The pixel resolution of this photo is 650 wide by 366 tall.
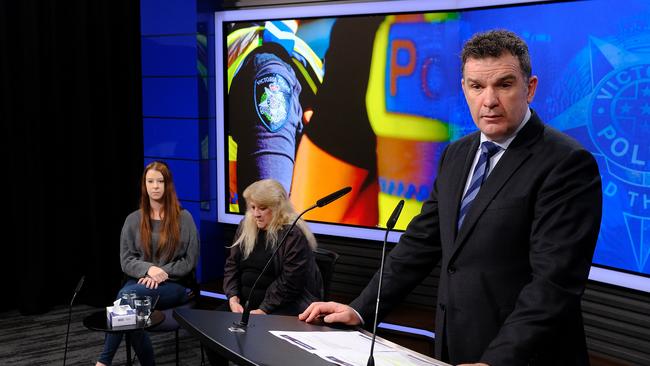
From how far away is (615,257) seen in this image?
389 centimetres

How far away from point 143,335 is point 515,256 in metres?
3.17

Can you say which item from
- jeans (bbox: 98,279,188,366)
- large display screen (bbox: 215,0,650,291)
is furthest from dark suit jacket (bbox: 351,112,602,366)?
jeans (bbox: 98,279,188,366)

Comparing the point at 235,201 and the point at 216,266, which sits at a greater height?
the point at 235,201

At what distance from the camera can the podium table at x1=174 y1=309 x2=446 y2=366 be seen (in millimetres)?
1378

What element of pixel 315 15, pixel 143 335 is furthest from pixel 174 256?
pixel 315 15

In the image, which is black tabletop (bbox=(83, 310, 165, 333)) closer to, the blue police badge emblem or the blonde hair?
the blonde hair

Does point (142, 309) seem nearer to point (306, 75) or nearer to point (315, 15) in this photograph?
point (306, 75)

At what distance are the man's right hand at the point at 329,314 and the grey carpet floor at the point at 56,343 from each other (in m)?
3.34

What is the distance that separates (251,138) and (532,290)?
14.3 feet

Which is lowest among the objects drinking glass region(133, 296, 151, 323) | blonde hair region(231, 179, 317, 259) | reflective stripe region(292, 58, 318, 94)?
drinking glass region(133, 296, 151, 323)

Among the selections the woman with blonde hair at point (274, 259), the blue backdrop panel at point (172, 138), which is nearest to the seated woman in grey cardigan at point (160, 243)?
the woman with blonde hair at point (274, 259)

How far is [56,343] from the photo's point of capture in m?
5.20

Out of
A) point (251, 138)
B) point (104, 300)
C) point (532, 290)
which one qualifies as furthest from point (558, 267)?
point (104, 300)

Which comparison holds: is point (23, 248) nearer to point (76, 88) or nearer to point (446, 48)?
point (76, 88)
